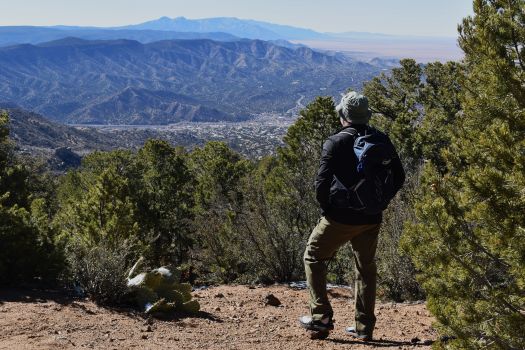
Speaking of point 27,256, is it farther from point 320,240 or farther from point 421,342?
point 421,342

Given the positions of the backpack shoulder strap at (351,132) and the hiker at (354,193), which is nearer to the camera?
the hiker at (354,193)

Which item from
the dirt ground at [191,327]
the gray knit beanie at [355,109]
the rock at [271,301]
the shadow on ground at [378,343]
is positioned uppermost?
the gray knit beanie at [355,109]

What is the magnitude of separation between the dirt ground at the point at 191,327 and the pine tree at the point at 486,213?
47.9 inches

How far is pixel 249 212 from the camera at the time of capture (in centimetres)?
940

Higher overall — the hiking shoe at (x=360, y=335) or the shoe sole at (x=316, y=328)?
the shoe sole at (x=316, y=328)

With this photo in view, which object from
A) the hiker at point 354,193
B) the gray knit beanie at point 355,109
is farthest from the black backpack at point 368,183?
the gray knit beanie at point 355,109

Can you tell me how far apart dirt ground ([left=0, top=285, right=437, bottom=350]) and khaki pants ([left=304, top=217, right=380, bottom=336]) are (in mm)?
270

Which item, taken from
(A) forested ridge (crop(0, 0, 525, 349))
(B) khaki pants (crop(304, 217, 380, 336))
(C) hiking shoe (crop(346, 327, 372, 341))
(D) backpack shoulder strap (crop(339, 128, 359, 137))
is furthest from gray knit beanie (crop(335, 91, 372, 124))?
(C) hiking shoe (crop(346, 327, 372, 341))

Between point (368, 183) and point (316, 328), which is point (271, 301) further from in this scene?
point (368, 183)

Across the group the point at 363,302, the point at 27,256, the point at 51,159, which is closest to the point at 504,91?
the point at 363,302

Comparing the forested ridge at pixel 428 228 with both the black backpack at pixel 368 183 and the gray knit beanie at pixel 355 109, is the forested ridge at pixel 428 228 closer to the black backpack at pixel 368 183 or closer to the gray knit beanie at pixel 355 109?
the black backpack at pixel 368 183

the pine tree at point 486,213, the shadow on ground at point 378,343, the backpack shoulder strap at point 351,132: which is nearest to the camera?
the pine tree at point 486,213

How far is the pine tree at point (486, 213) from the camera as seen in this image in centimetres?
298

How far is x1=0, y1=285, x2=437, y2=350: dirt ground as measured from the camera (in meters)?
4.60
